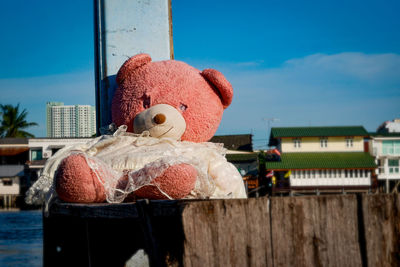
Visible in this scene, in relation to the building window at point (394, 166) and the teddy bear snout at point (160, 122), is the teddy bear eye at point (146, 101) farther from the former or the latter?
the building window at point (394, 166)

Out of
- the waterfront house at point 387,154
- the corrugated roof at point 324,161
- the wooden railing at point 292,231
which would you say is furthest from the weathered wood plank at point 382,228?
the waterfront house at point 387,154

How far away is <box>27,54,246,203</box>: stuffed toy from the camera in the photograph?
2465 millimetres

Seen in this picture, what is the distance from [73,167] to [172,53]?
2.19m

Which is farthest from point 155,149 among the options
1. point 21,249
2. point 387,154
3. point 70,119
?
point 387,154

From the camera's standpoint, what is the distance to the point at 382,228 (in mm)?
1352

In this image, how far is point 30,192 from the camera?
3.03 meters

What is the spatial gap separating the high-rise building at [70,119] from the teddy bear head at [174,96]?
1546 mm

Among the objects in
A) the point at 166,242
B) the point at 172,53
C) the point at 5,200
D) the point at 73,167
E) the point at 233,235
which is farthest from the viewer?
the point at 5,200

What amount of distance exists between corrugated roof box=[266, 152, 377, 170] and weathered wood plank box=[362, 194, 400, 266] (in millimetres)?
29421

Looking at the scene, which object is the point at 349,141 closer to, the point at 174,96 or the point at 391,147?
the point at 391,147

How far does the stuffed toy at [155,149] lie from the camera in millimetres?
2465

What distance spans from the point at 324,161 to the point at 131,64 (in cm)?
2862

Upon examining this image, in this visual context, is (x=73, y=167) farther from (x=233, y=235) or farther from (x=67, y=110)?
(x=67, y=110)

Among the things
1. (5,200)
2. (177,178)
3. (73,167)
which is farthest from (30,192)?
(5,200)
